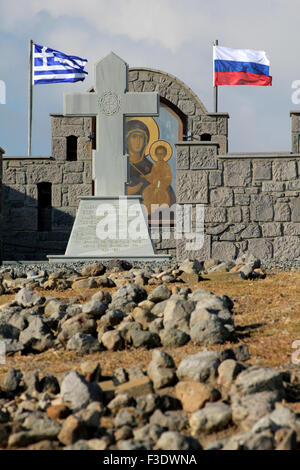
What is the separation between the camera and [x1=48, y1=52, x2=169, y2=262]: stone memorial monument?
912 cm

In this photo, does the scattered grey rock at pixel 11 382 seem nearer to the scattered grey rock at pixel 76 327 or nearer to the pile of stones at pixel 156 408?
the pile of stones at pixel 156 408

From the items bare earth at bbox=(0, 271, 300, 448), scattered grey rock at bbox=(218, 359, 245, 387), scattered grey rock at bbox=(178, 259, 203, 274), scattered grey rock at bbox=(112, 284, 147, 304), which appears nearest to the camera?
scattered grey rock at bbox=(218, 359, 245, 387)

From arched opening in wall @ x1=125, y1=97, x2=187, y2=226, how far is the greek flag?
202 cm

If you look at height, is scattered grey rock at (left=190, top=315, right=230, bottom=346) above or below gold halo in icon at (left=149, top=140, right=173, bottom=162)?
below

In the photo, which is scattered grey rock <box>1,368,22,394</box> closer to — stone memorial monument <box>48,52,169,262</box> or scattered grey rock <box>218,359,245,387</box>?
scattered grey rock <box>218,359,245,387</box>

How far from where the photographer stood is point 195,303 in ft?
14.8

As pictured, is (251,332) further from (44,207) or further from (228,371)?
(44,207)

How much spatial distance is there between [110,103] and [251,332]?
6.49 m

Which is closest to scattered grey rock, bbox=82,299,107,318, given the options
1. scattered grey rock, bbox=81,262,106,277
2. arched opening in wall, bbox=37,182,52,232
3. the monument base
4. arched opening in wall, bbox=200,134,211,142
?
scattered grey rock, bbox=81,262,106,277

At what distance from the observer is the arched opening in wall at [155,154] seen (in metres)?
14.9

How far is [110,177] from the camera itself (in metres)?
9.81

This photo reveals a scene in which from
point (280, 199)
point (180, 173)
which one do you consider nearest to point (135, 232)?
point (180, 173)
